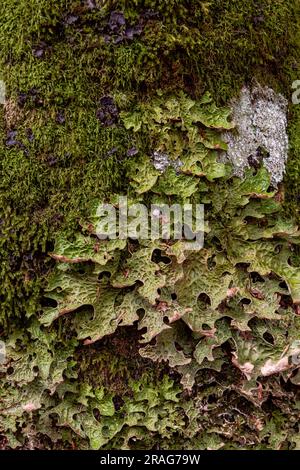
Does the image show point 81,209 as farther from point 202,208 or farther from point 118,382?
point 118,382

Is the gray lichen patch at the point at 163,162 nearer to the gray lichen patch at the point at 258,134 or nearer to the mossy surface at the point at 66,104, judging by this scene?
the mossy surface at the point at 66,104

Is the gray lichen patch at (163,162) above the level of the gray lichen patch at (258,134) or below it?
below

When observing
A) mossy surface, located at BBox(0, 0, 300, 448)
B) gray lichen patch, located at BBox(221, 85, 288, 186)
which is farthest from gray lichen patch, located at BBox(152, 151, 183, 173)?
gray lichen patch, located at BBox(221, 85, 288, 186)

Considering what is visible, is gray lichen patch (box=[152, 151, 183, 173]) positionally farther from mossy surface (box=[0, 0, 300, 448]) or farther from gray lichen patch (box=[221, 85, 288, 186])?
gray lichen patch (box=[221, 85, 288, 186])

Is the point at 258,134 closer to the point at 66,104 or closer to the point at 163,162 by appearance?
the point at 163,162

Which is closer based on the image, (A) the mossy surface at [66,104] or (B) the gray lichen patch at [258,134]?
(A) the mossy surface at [66,104]

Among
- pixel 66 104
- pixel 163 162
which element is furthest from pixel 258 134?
pixel 66 104

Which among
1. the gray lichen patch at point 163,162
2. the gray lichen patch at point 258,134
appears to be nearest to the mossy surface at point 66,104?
the gray lichen patch at point 163,162
